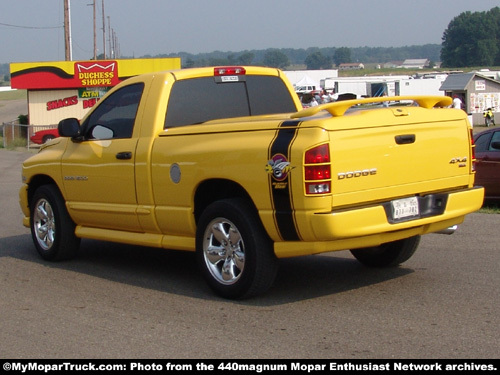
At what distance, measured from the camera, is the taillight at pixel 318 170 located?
19.1 feet

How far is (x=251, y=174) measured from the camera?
20.5 feet

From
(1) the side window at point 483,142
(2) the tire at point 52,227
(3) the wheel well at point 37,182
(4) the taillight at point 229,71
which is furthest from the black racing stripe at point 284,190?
(1) the side window at point 483,142

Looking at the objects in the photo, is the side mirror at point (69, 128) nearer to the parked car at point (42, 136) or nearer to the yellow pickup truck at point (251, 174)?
the yellow pickup truck at point (251, 174)

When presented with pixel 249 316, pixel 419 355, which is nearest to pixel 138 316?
pixel 249 316

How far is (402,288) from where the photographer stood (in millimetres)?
6844

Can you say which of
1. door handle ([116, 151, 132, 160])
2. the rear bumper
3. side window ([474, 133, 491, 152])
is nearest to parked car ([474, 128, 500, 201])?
side window ([474, 133, 491, 152])

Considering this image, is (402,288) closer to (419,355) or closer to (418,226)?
(418,226)

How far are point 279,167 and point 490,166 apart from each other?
25.1 feet

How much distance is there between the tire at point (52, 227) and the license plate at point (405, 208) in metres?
3.90

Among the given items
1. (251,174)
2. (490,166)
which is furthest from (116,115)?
(490,166)

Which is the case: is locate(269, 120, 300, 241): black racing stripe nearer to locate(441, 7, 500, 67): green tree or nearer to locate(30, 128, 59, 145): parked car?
locate(30, 128, 59, 145): parked car

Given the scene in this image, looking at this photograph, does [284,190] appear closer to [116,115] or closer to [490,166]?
[116,115]

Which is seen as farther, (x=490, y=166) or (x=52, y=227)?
(x=490, y=166)

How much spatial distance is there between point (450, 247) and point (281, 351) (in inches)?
163
